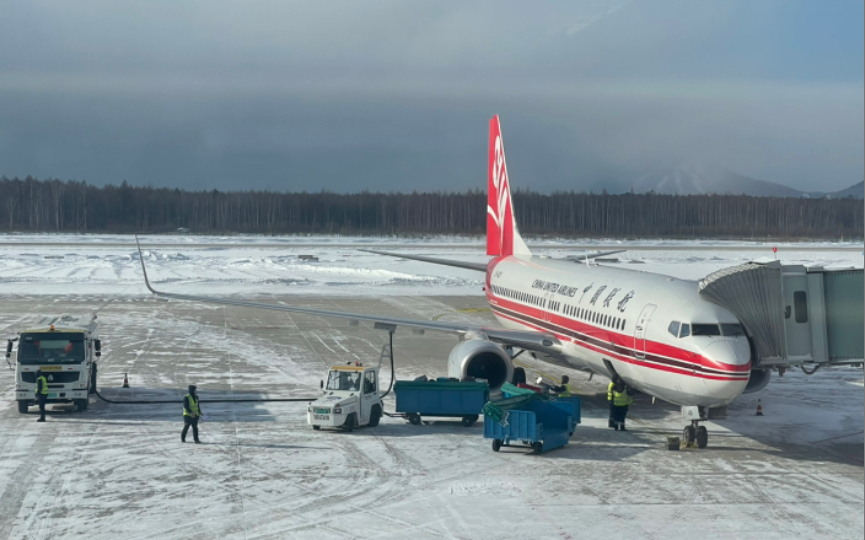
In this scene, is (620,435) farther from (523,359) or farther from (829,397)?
(523,359)

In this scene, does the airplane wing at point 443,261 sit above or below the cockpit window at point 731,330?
above

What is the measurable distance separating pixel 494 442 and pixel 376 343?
1920 cm

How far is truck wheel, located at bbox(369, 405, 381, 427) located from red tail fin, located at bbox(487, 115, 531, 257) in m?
15.3

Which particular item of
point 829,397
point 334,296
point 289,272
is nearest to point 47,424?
point 829,397

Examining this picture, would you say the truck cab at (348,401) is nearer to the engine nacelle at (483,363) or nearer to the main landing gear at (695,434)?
the engine nacelle at (483,363)

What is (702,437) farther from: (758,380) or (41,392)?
(41,392)

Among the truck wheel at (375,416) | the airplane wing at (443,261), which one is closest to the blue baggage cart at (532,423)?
the truck wheel at (375,416)

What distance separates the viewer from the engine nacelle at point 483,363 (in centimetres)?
2639

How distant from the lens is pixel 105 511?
655 inches

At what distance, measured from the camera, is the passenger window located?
69.2 ft

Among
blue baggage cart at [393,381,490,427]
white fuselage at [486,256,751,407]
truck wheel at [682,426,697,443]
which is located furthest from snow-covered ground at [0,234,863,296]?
blue baggage cart at [393,381,490,427]

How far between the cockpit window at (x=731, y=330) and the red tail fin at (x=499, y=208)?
58.1ft

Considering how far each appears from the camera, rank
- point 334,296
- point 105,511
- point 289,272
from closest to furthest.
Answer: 1. point 105,511
2. point 334,296
3. point 289,272

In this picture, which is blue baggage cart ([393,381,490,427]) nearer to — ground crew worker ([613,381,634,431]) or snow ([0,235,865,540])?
snow ([0,235,865,540])
